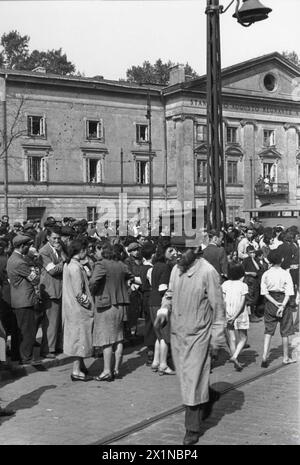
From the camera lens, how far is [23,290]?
9.52 metres

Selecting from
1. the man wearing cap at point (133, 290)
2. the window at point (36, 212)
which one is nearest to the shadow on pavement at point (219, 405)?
the man wearing cap at point (133, 290)

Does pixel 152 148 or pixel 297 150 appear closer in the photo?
pixel 152 148

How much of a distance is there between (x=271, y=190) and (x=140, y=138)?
12.5 m

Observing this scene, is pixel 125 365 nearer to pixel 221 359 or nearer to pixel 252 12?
pixel 221 359

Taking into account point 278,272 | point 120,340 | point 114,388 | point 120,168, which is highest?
point 120,168

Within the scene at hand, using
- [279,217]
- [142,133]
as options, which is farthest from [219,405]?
[142,133]

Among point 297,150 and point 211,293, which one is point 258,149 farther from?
point 211,293

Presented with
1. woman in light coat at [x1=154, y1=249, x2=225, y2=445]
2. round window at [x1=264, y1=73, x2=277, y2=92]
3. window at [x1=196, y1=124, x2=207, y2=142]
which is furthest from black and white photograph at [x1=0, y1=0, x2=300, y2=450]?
round window at [x1=264, y1=73, x2=277, y2=92]

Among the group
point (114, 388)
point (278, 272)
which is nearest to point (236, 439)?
point (114, 388)

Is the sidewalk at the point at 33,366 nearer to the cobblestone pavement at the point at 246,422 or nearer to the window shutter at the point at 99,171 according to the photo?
the cobblestone pavement at the point at 246,422

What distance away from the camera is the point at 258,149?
180ft

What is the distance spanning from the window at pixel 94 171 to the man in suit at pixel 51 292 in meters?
38.1

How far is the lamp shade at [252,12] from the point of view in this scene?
11.7 metres
